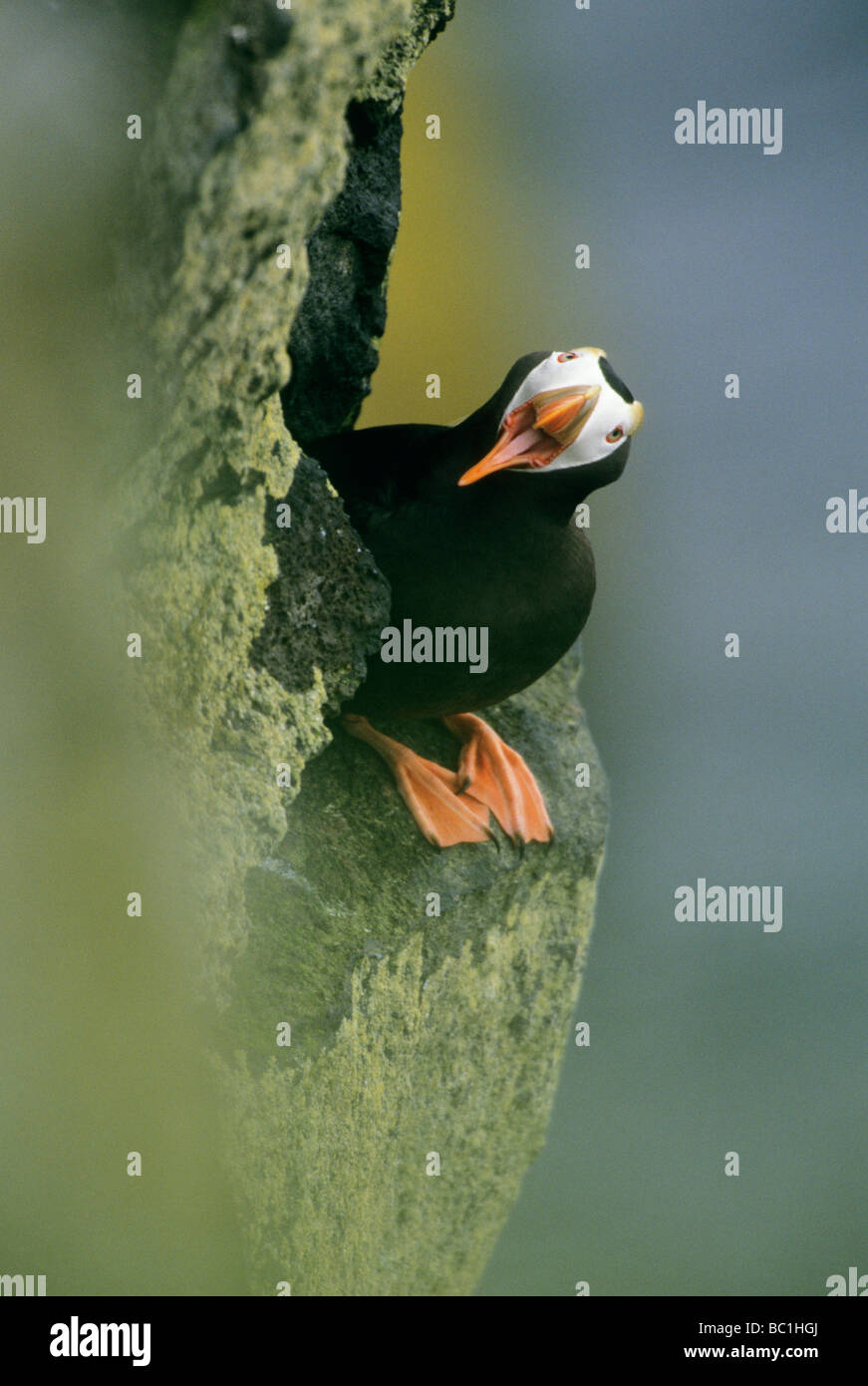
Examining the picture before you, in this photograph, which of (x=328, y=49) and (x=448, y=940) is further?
(x=448, y=940)

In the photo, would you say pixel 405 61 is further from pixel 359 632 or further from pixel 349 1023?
pixel 349 1023

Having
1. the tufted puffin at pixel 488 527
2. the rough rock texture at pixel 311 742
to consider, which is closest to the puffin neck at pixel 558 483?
the tufted puffin at pixel 488 527

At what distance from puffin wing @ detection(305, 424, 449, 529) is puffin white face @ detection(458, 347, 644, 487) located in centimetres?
9

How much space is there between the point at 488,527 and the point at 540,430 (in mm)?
105

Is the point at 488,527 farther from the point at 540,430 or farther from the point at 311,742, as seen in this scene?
the point at 311,742

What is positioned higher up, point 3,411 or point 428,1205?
point 3,411

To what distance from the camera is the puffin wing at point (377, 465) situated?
3.73ft

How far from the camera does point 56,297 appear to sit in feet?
2.57

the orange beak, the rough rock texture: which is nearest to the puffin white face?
the orange beak

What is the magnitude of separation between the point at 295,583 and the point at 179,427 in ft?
0.63

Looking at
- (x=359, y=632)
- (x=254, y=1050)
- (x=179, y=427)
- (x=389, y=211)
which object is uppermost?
(x=389, y=211)

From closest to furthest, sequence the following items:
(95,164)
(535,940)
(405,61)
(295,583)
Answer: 1. (95,164)
2. (295,583)
3. (405,61)
4. (535,940)

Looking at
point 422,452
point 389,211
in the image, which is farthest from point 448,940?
point 389,211

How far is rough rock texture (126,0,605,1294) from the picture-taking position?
77cm
